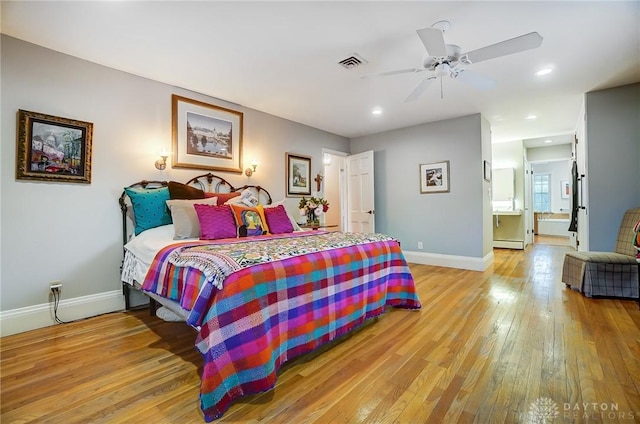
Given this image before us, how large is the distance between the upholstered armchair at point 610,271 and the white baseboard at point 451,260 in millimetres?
1235

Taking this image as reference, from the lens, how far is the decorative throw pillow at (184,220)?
2660mm

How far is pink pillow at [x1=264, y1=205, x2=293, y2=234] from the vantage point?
127 inches

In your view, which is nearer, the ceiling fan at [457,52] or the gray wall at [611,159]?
the ceiling fan at [457,52]

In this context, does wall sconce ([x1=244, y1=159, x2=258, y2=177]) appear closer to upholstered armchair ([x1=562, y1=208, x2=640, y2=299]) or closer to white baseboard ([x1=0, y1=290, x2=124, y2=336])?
white baseboard ([x1=0, y1=290, x2=124, y2=336])

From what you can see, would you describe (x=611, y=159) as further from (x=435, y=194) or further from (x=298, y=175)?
(x=298, y=175)

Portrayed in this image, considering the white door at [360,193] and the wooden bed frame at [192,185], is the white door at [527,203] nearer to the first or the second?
the white door at [360,193]

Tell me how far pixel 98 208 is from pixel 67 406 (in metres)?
1.96

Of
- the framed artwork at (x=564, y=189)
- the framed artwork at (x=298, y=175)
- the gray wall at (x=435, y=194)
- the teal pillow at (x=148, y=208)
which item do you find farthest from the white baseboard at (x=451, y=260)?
the framed artwork at (x=564, y=189)

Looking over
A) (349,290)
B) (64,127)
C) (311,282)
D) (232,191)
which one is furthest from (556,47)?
(64,127)

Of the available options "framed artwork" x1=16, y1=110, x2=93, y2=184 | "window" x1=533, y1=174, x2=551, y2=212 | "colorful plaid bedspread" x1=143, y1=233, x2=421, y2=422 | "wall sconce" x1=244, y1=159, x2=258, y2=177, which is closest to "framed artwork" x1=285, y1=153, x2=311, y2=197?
"wall sconce" x1=244, y1=159, x2=258, y2=177

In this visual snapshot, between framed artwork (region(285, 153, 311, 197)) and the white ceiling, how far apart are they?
112 centimetres

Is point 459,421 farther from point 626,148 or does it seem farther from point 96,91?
point 626,148

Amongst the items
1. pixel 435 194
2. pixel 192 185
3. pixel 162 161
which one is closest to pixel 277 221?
pixel 192 185

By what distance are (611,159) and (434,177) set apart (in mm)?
2258
